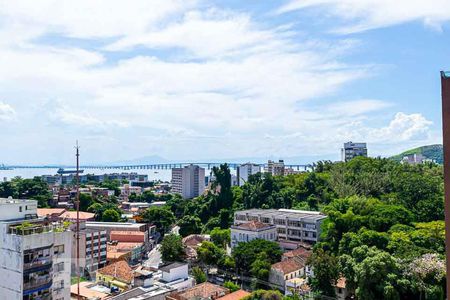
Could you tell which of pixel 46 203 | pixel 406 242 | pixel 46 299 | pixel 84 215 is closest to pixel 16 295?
pixel 46 299

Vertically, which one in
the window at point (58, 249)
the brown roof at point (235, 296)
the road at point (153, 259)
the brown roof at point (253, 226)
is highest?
the window at point (58, 249)

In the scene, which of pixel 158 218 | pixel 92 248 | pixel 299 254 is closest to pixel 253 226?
pixel 299 254

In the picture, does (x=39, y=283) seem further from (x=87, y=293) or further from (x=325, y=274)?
(x=325, y=274)

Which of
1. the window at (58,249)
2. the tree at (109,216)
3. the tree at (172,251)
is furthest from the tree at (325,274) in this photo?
the tree at (109,216)

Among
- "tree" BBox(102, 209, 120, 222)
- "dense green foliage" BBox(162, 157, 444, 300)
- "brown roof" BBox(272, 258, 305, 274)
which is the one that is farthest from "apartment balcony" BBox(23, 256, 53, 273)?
"tree" BBox(102, 209, 120, 222)

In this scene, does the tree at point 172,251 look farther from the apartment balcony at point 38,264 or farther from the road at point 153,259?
the apartment balcony at point 38,264

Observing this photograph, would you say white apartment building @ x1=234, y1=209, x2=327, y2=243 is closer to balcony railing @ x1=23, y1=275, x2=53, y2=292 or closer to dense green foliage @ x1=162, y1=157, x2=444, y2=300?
dense green foliage @ x1=162, y1=157, x2=444, y2=300
